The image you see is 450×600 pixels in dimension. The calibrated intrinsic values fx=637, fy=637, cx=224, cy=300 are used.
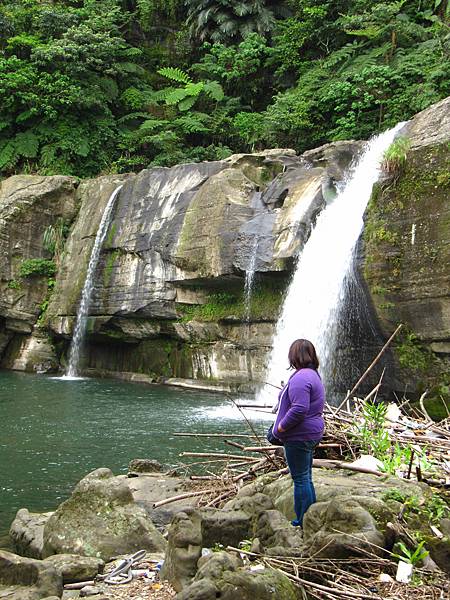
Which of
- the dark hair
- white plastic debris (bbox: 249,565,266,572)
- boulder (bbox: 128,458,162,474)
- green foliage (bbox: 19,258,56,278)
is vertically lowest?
boulder (bbox: 128,458,162,474)

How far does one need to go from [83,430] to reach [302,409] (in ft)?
24.9

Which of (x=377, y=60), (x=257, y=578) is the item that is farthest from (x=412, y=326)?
(x=377, y=60)

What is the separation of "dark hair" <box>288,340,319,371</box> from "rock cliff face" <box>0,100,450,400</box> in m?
7.14

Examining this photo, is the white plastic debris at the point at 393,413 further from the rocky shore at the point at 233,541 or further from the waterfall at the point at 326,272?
the waterfall at the point at 326,272

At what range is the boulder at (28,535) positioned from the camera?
5.50m

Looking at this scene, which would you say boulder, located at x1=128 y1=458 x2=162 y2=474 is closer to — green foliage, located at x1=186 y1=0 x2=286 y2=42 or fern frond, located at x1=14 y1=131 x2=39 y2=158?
fern frond, located at x1=14 y1=131 x2=39 y2=158

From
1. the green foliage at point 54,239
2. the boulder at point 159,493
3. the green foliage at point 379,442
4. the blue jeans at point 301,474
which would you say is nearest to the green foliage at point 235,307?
the green foliage at point 54,239

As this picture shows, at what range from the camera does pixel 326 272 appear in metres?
14.2

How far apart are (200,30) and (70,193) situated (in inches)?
433

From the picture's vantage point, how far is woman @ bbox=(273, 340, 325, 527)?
4.72 m

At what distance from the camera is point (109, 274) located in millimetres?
19891

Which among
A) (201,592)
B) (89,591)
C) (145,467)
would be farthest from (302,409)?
(145,467)

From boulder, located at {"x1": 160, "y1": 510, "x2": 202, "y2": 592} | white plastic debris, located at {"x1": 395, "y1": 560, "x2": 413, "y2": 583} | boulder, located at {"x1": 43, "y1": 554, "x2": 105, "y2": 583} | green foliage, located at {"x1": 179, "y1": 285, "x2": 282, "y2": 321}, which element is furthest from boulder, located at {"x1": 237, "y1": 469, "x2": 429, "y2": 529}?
green foliage, located at {"x1": 179, "y1": 285, "x2": 282, "y2": 321}

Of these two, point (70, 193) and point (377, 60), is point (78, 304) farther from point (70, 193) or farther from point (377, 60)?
point (377, 60)
